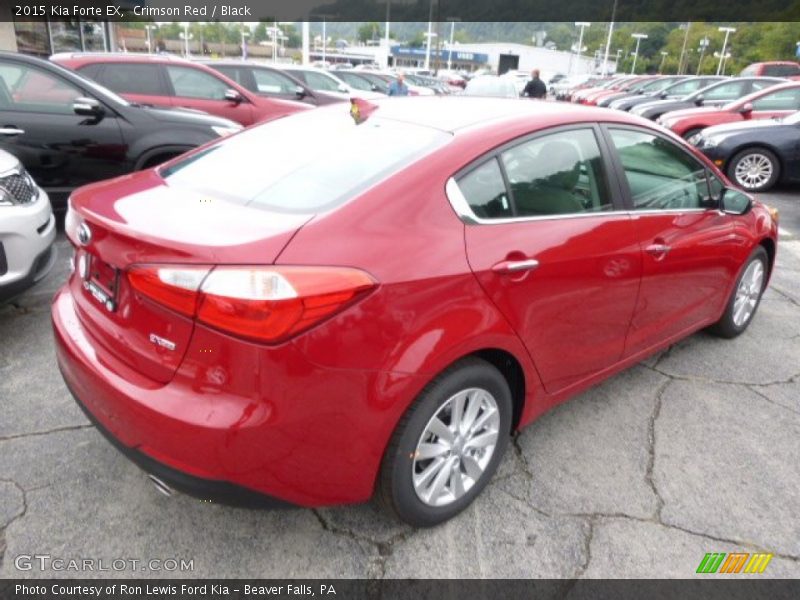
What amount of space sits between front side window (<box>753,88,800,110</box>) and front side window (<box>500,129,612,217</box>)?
33.8 feet

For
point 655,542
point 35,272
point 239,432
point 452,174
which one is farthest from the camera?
point 35,272

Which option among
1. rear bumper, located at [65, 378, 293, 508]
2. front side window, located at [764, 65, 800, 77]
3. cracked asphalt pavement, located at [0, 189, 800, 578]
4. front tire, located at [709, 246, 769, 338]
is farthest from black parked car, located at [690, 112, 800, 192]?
front side window, located at [764, 65, 800, 77]

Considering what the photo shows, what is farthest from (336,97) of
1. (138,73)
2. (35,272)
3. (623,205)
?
(623,205)

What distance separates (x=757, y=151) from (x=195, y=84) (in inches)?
318

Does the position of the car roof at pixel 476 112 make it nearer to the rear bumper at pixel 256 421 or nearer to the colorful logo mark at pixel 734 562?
the rear bumper at pixel 256 421

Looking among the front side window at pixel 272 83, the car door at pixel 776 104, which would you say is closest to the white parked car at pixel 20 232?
the front side window at pixel 272 83

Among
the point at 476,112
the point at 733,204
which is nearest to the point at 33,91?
the point at 476,112

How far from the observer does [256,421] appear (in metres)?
1.74

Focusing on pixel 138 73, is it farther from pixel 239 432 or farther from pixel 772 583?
pixel 772 583

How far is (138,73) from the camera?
7.84 m

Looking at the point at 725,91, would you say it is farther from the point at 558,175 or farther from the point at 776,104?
the point at 558,175

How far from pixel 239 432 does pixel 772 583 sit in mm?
1930

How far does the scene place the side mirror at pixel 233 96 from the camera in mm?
8297

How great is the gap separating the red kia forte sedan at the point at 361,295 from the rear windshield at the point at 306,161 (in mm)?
12
